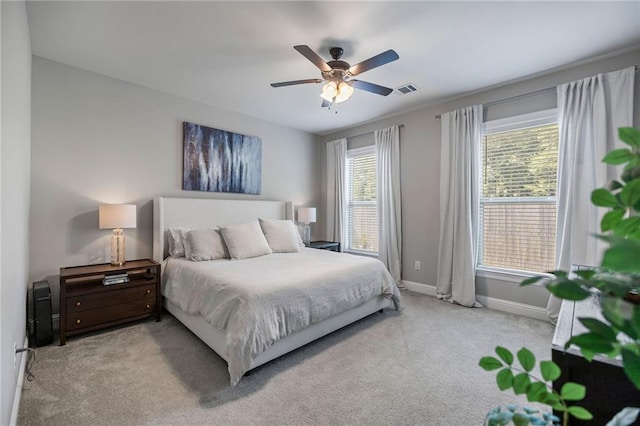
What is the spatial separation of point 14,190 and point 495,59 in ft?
12.9

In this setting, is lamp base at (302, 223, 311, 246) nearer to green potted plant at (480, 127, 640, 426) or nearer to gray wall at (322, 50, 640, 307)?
gray wall at (322, 50, 640, 307)

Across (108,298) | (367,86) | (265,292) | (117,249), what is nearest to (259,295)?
(265,292)

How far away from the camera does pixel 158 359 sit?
2295 mm

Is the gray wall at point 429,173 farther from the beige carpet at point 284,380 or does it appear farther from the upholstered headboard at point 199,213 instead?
the upholstered headboard at point 199,213

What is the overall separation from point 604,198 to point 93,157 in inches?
156

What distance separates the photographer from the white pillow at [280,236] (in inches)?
151

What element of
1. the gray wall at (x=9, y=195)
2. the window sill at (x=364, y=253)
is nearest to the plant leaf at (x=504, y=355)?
the gray wall at (x=9, y=195)

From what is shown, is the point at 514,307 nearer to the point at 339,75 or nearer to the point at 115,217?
the point at 339,75

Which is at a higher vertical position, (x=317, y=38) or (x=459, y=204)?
(x=317, y=38)

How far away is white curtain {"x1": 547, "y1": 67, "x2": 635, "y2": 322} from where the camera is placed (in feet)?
8.68

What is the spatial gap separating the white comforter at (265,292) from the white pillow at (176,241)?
4.5 inches

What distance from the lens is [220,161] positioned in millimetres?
4082

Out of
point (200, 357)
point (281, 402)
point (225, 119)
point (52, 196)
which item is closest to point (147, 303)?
point (200, 357)

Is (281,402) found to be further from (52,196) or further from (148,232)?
(52,196)
